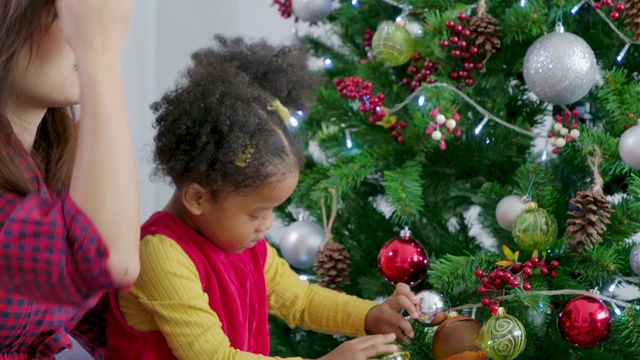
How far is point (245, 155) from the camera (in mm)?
948

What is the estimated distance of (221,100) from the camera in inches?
37.3

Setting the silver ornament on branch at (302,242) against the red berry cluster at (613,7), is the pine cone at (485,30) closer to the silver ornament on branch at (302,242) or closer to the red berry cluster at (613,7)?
the red berry cluster at (613,7)

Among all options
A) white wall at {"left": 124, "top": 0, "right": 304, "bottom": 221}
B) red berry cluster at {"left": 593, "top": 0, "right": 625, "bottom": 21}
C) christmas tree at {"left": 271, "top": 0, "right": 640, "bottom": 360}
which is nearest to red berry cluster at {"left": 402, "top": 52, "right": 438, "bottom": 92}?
christmas tree at {"left": 271, "top": 0, "right": 640, "bottom": 360}

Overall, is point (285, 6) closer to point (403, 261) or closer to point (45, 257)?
point (403, 261)

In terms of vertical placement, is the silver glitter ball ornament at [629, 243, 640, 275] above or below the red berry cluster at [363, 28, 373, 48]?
below

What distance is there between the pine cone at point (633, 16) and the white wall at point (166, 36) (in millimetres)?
1021

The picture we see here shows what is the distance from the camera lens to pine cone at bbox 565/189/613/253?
104 cm

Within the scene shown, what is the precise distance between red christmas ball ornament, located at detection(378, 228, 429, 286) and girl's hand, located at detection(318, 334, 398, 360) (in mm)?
196

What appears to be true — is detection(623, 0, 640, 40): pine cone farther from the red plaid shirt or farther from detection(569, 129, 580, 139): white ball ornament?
the red plaid shirt

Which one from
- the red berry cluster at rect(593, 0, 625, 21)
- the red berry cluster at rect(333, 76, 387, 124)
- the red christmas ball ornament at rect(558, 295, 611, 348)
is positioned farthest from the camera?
the red berry cluster at rect(333, 76, 387, 124)

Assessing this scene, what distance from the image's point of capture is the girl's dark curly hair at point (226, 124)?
3.10ft

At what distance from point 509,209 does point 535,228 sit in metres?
0.08

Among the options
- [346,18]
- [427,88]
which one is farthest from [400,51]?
[346,18]

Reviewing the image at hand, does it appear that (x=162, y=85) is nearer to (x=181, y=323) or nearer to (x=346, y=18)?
(x=346, y=18)
